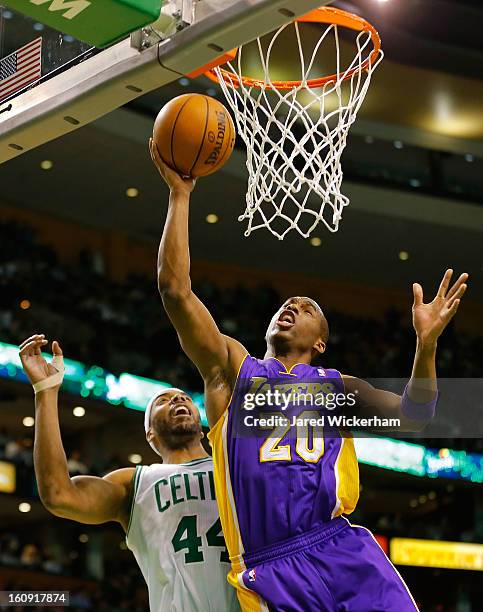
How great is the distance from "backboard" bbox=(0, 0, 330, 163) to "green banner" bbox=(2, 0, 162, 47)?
0.12m

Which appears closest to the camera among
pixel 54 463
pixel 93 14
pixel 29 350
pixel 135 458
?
pixel 93 14

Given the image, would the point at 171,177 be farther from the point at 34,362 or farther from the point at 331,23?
the point at 331,23

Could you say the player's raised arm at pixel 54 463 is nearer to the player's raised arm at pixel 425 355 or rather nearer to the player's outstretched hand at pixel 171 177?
the player's outstretched hand at pixel 171 177

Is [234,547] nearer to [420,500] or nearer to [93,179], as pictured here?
[93,179]

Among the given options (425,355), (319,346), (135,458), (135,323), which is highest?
(425,355)

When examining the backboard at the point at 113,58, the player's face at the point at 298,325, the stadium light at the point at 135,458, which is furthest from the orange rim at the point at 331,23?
the stadium light at the point at 135,458

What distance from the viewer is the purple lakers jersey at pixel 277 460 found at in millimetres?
3637

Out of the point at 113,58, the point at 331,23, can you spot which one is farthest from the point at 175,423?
the point at 331,23

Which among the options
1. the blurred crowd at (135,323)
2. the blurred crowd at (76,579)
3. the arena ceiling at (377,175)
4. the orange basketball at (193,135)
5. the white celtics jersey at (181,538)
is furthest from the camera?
the arena ceiling at (377,175)

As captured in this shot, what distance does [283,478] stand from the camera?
3.64 meters

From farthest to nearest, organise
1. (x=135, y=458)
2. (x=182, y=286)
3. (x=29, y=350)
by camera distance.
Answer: (x=135, y=458) → (x=29, y=350) → (x=182, y=286)

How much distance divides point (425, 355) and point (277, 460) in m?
0.60

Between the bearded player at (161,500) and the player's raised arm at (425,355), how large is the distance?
923 millimetres

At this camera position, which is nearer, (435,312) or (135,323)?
(435,312)
